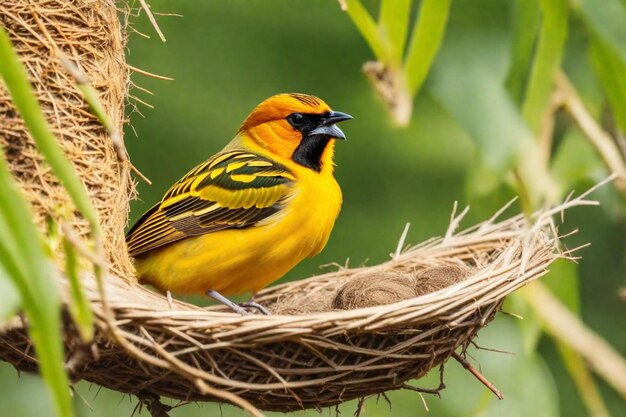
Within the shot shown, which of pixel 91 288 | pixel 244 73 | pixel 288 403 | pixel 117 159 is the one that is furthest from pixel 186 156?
pixel 91 288

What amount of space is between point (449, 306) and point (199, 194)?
2.84 ft

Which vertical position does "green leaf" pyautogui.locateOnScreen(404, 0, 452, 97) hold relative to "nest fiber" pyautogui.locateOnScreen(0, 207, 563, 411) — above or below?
above

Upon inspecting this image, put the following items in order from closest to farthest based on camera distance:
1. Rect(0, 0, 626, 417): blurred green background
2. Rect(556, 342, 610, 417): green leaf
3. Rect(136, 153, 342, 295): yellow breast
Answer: Rect(136, 153, 342, 295): yellow breast < Rect(556, 342, 610, 417): green leaf < Rect(0, 0, 626, 417): blurred green background

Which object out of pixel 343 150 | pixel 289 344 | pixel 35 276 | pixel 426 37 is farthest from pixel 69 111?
pixel 343 150

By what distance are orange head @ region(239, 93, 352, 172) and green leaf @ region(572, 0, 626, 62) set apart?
0.91 metres

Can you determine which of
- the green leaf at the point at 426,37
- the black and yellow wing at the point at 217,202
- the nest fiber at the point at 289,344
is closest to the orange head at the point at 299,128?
the black and yellow wing at the point at 217,202

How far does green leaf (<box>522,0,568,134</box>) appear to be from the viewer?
88.4 inches

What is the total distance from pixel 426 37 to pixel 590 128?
44.5 inches

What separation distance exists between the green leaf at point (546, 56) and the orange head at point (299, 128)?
0.74 m

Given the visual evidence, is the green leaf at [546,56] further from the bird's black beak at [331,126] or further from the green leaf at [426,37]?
the bird's black beak at [331,126]

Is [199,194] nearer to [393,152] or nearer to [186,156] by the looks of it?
[186,156]

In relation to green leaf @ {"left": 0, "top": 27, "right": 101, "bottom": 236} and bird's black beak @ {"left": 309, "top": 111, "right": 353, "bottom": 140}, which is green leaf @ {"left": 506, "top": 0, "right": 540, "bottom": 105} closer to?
bird's black beak @ {"left": 309, "top": 111, "right": 353, "bottom": 140}

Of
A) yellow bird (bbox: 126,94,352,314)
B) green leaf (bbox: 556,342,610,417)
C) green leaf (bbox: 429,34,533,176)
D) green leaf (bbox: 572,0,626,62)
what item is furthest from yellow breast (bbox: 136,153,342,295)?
green leaf (bbox: 556,342,610,417)

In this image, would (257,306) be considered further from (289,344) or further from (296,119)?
(289,344)
